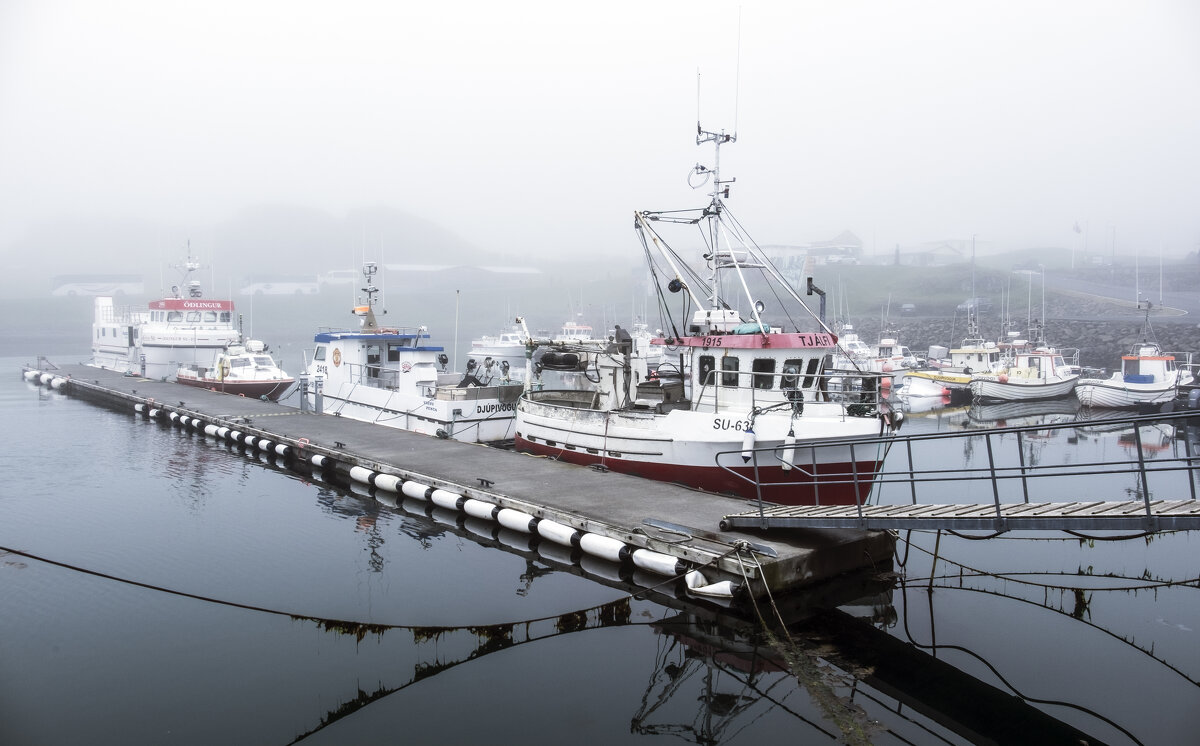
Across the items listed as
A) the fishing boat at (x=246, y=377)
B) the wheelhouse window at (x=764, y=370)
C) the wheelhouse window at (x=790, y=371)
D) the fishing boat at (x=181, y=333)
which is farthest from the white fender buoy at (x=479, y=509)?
the fishing boat at (x=181, y=333)

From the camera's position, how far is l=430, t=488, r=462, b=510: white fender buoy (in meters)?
16.6

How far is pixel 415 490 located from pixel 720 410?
753cm

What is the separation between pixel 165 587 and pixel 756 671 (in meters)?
10.1

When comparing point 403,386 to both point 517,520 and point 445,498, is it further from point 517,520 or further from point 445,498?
point 517,520

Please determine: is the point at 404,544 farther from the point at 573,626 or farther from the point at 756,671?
the point at 756,671

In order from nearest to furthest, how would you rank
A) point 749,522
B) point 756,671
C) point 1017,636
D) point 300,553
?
point 756,671
point 1017,636
point 749,522
point 300,553

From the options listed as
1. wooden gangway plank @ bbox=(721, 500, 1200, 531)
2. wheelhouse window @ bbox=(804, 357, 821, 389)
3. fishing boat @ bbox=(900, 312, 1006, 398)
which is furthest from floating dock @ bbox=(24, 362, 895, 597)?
fishing boat @ bbox=(900, 312, 1006, 398)

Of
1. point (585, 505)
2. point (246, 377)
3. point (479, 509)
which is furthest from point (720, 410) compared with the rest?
point (246, 377)

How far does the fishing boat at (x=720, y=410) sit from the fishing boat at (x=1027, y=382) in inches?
1282

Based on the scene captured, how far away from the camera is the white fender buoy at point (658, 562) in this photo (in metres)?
11.9

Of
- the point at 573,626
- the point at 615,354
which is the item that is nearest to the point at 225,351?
the point at 615,354

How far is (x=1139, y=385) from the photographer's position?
4047 centimetres

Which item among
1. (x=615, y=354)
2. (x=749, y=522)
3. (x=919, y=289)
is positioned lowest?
(x=749, y=522)

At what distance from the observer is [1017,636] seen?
11195 millimetres
